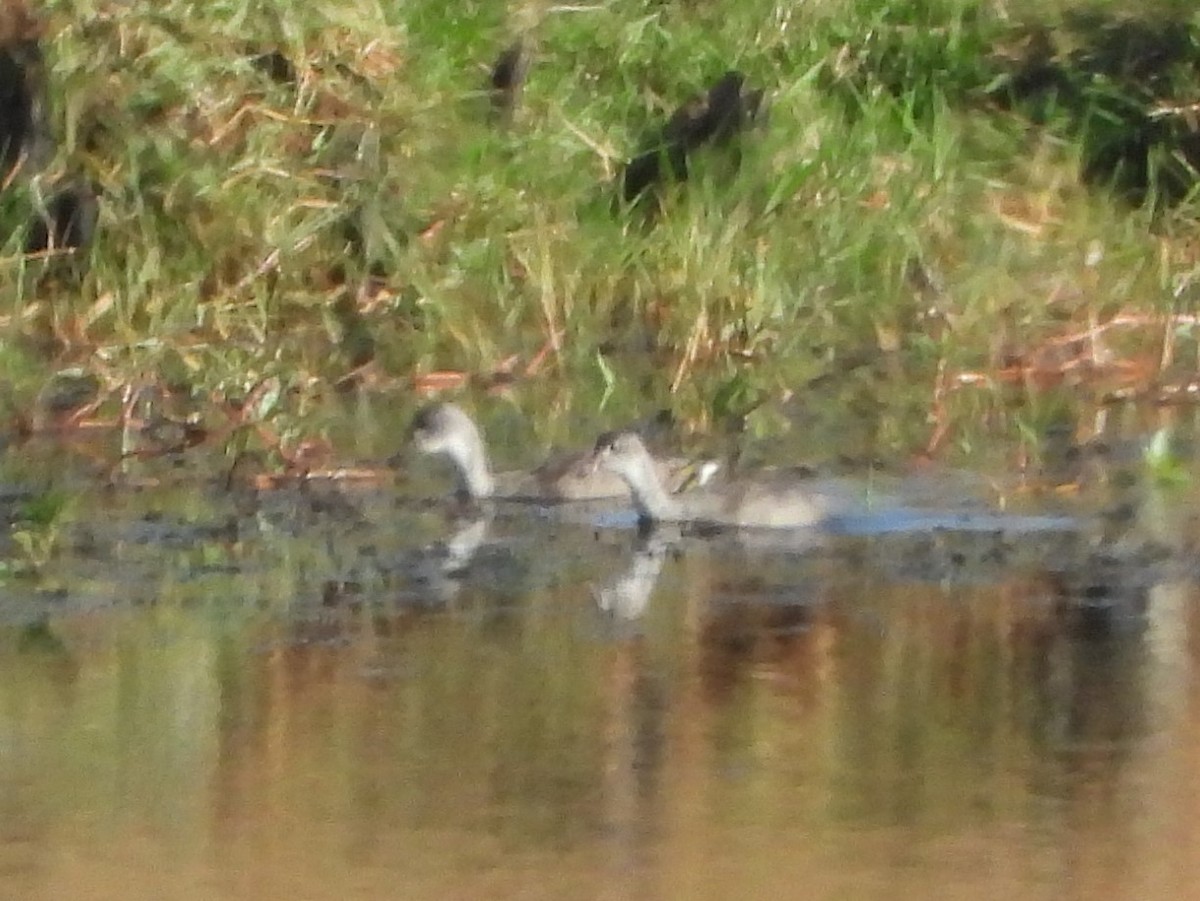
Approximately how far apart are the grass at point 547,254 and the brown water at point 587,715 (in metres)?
1.52

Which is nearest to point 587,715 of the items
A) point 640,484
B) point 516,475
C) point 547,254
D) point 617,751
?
point 617,751

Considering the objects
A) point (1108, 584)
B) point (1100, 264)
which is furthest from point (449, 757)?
point (1100, 264)

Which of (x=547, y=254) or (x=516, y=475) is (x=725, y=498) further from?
(x=547, y=254)

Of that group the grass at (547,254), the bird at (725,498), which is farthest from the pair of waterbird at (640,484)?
the grass at (547,254)

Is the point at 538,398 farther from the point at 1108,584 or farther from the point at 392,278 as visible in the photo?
the point at 1108,584

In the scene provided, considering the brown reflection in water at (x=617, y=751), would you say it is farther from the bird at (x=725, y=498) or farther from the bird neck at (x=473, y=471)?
the bird neck at (x=473, y=471)

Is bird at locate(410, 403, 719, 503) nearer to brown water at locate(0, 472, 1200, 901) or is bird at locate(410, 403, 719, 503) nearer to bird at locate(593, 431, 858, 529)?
bird at locate(593, 431, 858, 529)

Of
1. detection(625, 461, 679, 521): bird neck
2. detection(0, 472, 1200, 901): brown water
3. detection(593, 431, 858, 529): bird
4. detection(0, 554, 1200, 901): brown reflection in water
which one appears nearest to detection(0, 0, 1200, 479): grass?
detection(593, 431, 858, 529): bird

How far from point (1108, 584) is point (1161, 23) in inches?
209

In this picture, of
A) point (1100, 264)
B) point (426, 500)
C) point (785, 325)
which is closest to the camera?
point (426, 500)

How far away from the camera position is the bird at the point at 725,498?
29.1ft

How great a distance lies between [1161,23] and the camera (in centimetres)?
1299

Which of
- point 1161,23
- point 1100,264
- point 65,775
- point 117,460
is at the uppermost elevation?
point 1161,23

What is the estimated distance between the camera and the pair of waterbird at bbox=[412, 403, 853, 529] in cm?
891
